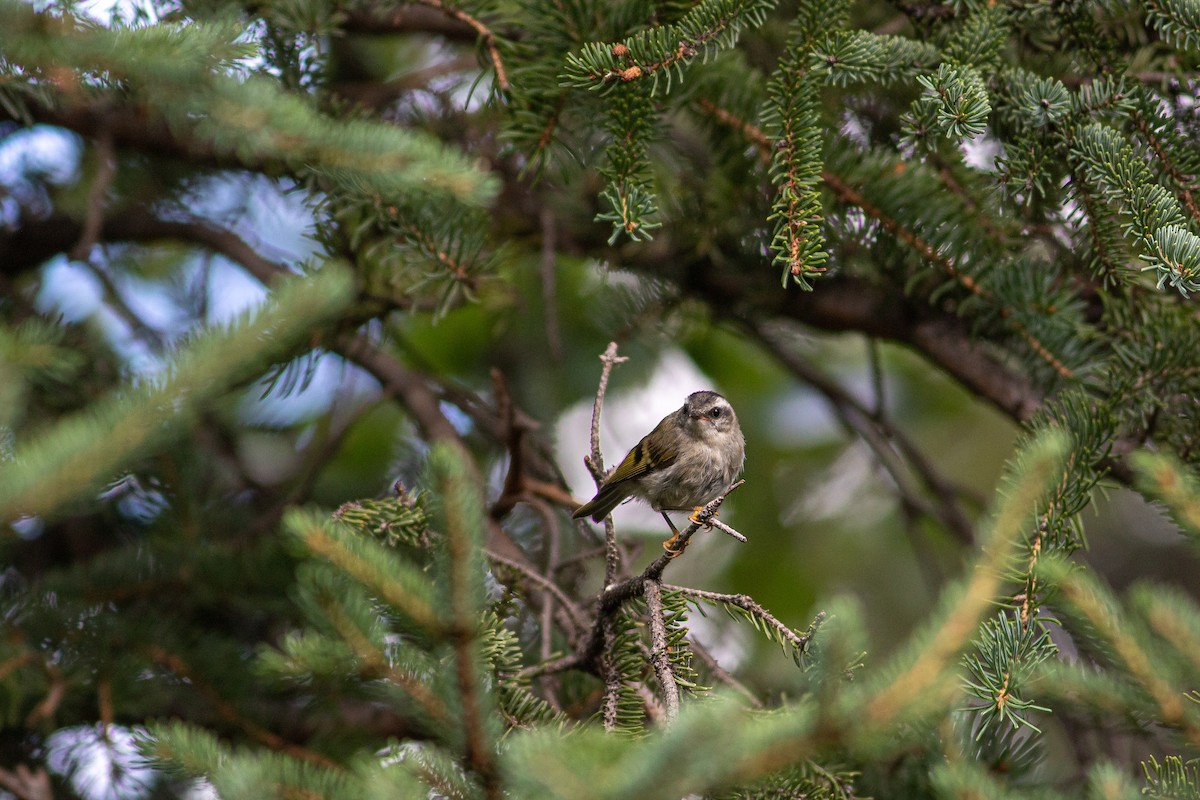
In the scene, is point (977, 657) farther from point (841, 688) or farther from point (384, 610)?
point (384, 610)

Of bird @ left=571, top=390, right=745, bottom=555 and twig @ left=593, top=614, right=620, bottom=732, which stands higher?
twig @ left=593, top=614, right=620, bottom=732

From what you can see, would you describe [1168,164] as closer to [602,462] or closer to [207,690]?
[602,462]

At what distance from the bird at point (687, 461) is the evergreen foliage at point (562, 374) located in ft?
1.12

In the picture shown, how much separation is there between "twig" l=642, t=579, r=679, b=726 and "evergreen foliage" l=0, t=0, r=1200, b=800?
0.04 ft

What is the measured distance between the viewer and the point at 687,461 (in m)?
3.64

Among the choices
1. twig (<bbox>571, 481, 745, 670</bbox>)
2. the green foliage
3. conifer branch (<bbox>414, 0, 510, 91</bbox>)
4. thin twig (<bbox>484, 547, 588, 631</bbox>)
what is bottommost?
thin twig (<bbox>484, 547, 588, 631</bbox>)

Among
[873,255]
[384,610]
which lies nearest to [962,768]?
[384,610]

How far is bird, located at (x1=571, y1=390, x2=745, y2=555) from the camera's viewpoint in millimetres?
3641

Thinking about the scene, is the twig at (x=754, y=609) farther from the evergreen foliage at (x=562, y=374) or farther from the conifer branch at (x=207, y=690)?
the conifer branch at (x=207, y=690)

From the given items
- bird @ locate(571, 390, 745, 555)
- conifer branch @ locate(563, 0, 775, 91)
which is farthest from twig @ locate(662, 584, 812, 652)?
bird @ locate(571, 390, 745, 555)

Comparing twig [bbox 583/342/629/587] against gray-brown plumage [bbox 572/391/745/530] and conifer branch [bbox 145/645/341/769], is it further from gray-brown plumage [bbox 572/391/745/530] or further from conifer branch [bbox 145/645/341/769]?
gray-brown plumage [bbox 572/391/745/530]

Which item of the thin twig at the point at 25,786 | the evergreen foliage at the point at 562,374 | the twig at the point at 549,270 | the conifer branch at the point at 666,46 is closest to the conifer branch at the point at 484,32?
the evergreen foliage at the point at 562,374

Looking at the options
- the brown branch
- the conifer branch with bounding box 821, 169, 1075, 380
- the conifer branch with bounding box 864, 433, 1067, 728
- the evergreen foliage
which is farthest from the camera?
the brown branch

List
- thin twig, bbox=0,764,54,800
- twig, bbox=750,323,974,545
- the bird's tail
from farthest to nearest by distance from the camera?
twig, bbox=750,323,974,545, the bird's tail, thin twig, bbox=0,764,54,800
